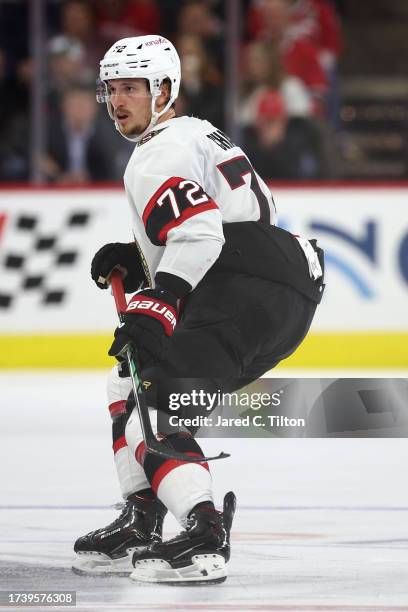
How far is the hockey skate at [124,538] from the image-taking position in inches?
129

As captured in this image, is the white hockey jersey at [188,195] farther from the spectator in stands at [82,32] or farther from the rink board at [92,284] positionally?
the spectator in stands at [82,32]

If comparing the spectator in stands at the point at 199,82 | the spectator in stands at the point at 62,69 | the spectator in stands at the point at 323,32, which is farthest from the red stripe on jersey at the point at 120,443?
the spectator in stands at the point at 323,32

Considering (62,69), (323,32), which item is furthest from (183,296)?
(323,32)

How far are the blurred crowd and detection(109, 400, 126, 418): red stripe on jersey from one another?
13.0 ft

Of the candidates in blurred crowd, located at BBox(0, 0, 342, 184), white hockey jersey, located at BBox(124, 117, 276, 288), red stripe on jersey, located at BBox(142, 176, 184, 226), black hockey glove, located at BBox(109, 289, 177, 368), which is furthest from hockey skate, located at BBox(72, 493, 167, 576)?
blurred crowd, located at BBox(0, 0, 342, 184)

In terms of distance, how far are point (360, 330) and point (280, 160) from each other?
986 millimetres

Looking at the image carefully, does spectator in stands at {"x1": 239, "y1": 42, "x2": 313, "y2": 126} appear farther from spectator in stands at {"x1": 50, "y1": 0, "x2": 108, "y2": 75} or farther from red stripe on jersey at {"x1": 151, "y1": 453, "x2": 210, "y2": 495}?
red stripe on jersey at {"x1": 151, "y1": 453, "x2": 210, "y2": 495}

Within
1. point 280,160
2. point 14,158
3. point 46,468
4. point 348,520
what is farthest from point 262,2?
point 348,520

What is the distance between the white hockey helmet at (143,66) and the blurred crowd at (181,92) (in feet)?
12.9

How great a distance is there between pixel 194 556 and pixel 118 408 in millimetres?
440

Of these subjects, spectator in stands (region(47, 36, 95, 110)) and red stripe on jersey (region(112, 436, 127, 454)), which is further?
spectator in stands (region(47, 36, 95, 110))

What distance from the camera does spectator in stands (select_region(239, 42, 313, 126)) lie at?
24.6ft

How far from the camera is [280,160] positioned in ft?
24.1

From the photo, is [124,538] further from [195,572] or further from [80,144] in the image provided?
[80,144]
